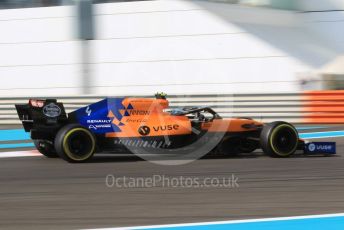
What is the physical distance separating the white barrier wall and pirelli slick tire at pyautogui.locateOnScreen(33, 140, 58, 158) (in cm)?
1048

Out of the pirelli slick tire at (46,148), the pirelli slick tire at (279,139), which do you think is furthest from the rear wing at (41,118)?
the pirelli slick tire at (279,139)

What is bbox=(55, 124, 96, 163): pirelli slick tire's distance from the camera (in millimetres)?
8219

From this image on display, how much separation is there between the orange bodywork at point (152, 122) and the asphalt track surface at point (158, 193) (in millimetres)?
457

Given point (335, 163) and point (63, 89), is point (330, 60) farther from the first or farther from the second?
point (335, 163)

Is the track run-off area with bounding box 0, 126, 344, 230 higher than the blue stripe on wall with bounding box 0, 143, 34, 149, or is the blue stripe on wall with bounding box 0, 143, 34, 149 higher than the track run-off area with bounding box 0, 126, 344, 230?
the blue stripe on wall with bounding box 0, 143, 34, 149

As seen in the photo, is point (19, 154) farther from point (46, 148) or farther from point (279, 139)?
point (279, 139)

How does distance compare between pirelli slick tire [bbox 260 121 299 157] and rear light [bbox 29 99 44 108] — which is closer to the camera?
rear light [bbox 29 99 44 108]

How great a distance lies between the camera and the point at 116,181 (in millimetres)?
7047

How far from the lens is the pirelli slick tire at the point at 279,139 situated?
8805mm

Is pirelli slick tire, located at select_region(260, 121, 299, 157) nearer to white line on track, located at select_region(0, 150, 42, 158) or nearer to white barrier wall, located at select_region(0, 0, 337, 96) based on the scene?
white line on track, located at select_region(0, 150, 42, 158)

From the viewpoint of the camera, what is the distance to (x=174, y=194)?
6.27 metres

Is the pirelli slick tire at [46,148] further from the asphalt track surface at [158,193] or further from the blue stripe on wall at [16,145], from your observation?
the blue stripe on wall at [16,145]

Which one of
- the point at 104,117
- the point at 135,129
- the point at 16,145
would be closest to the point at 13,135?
the point at 16,145

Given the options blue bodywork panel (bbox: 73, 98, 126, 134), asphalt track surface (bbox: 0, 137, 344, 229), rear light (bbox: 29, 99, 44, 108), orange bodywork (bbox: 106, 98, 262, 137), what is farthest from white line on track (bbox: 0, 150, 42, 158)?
orange bodywork (bbox: 106, 98, 262, 137)
